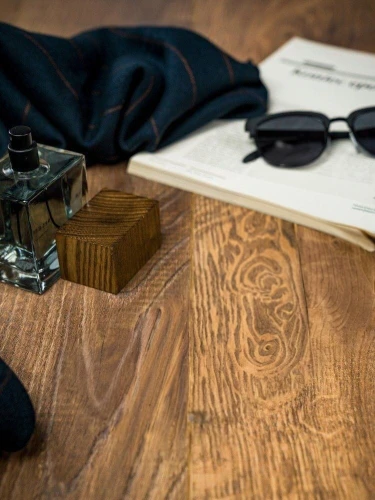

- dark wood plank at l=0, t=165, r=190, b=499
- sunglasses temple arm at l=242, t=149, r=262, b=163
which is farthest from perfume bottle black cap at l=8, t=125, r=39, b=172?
sunglasses temple arm at l=242, t=149, r=262, b=163

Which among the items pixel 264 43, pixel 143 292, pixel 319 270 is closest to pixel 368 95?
pixel 264 43

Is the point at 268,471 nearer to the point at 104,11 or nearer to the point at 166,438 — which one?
the point at 166,438

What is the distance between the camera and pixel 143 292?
1.96 feet

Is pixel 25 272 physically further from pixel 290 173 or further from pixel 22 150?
pixel 290 173

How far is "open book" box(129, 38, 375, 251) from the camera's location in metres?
0.68

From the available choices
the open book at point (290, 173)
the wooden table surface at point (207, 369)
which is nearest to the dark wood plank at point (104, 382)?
the wooden table surface at point (207, 369)

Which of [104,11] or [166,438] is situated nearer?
[166,438]

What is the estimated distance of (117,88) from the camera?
0.77 m

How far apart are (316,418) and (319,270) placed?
178 mm

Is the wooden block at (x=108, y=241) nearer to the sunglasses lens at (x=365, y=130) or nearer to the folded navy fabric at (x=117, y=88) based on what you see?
the folded navy fabric at (x=117, y=88)

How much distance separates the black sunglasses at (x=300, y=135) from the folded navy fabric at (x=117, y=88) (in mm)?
67

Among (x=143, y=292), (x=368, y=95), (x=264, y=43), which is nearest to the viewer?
(x=143, y=292)

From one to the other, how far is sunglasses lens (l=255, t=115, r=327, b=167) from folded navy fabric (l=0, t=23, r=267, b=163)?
7cm

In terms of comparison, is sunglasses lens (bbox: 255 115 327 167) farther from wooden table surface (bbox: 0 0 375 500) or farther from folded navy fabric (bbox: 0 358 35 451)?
folded navy fabric (bbox: 0 358 35 451)
